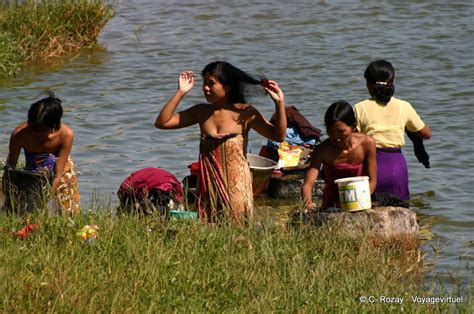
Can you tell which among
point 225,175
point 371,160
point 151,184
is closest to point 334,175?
point 371,160

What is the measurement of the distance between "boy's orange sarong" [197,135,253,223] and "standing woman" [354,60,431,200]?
1.07 metres

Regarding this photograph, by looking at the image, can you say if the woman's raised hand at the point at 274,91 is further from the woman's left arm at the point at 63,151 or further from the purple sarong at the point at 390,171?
the woman's left arm at the point at 63,151

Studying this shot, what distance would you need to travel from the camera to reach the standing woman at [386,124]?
855 centimetres

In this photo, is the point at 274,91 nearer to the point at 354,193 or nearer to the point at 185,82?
the point at 185,82

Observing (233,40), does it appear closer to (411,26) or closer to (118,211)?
(411,26)

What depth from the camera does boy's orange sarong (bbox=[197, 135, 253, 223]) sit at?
805 centimetres

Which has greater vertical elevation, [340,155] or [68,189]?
[340,155]

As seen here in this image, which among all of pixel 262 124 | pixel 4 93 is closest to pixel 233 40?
pixel 4 93

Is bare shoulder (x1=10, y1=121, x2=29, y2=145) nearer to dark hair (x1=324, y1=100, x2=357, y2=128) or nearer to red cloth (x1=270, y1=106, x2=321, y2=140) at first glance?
dark hair (x1=324, y1=100, x2=357, y2=128)

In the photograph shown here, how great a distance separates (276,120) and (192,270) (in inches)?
74.2

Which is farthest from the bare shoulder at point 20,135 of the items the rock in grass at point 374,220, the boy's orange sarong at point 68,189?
the rock in grass at point 374,220

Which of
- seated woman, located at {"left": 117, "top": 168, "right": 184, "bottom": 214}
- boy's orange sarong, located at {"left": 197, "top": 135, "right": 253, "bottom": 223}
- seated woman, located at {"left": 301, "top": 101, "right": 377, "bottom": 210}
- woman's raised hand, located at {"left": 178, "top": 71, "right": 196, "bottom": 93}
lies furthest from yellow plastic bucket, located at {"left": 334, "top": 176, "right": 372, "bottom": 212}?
seated woman, located at {"left": 117, "top": 168, "right": 184, "bottom": 214}

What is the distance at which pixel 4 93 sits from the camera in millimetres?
14367

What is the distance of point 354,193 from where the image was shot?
7.92 meters
